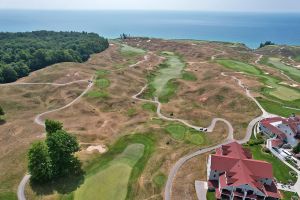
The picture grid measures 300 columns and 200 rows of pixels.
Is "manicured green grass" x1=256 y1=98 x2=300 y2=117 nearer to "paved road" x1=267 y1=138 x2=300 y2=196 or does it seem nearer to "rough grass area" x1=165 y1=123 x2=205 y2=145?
"paved road" x1=267 y1=138 x2=300 y2=196

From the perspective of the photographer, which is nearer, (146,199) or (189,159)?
(146,199)

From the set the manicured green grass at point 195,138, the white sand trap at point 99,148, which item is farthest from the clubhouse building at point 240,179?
the white sand trap at point 99,148

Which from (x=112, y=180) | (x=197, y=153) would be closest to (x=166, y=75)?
(x=197, y=153)

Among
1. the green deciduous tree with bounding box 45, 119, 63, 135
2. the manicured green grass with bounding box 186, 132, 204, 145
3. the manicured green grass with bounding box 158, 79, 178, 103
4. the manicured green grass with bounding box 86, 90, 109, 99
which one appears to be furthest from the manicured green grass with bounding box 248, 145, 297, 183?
the manicured green grass with bounding box 86, 90, 109, 99

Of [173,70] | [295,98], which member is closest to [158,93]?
[173,70]

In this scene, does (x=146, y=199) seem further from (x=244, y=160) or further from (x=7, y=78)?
(x=7, y=78)

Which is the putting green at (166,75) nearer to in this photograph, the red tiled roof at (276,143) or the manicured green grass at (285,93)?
the manicured green grass at (285,93)

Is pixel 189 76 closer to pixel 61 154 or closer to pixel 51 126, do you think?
pixel 51 126
